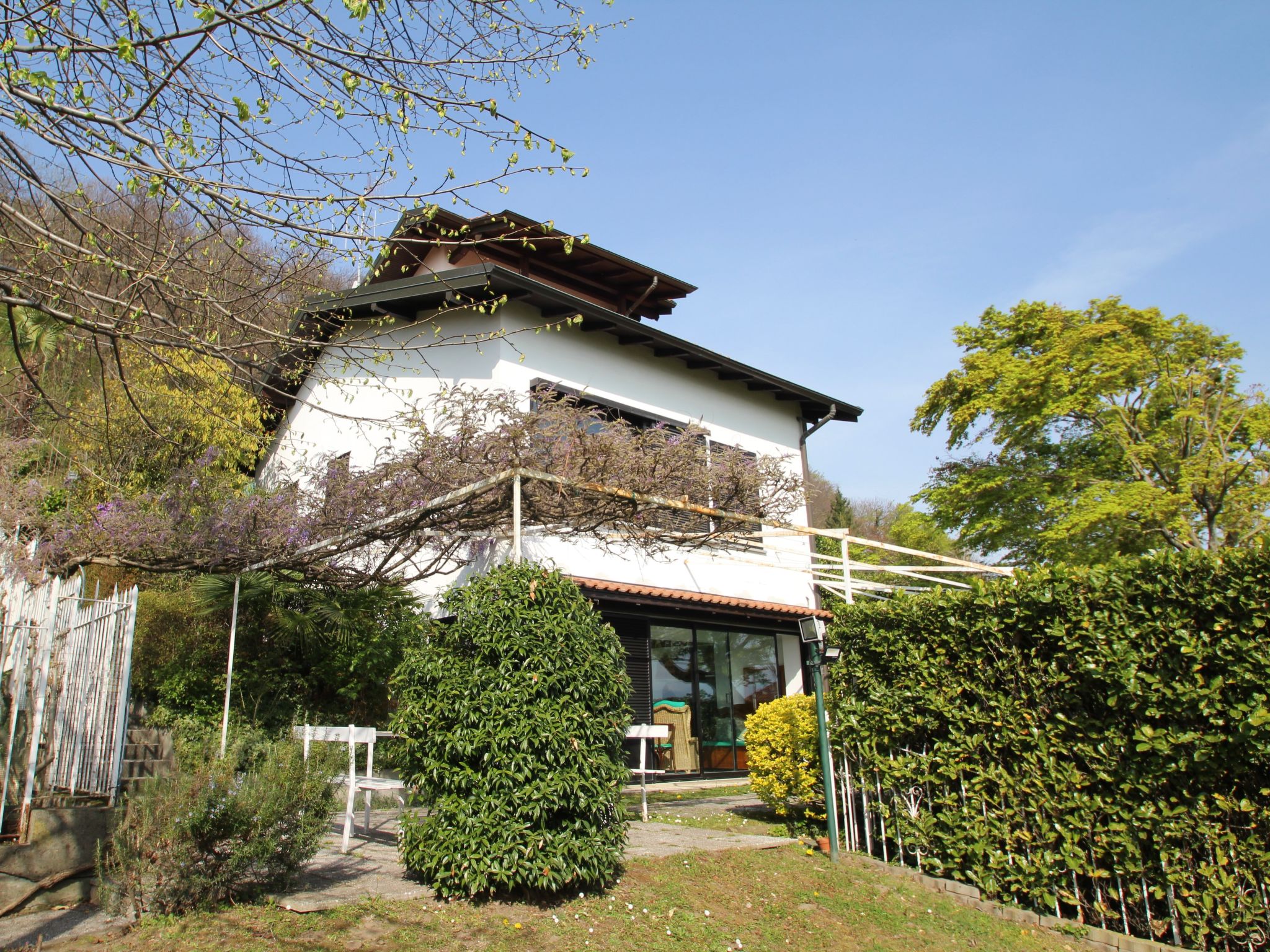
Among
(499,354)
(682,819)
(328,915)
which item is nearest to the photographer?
(328,915)

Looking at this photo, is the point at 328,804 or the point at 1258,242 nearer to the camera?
the point at 328,804

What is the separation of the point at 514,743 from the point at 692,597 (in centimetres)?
742

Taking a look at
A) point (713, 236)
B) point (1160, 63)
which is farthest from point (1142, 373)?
point (713, 236)

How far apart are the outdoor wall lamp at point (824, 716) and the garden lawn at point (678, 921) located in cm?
29

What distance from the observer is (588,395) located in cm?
1352

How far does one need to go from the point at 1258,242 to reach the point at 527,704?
52.9 feet

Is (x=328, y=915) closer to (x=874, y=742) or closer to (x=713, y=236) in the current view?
(x=874, y=742)

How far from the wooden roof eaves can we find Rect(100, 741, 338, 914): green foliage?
5785 mm

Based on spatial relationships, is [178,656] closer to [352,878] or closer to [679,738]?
[352,878]

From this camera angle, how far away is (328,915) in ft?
18.4

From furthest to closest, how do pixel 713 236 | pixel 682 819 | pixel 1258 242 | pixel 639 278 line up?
1. pixel 639 278
2. pixel 1258 242
3. pixel 682 819
4. pixel 713 236

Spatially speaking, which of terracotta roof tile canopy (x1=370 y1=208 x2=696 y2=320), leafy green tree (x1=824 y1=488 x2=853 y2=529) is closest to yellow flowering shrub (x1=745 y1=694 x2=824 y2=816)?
terracotta roof tile canopy (x1=370 y1=208 x2=696 y2=320)

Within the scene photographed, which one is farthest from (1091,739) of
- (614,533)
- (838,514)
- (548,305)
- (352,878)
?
(838,514)

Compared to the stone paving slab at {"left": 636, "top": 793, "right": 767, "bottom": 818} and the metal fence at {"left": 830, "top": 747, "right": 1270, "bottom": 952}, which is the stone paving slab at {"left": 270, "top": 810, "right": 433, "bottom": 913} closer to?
the stone paving slab at {"left": 636, "top": 793, "right": 767, "bottom": 818}
